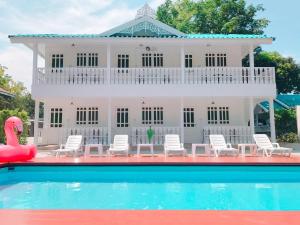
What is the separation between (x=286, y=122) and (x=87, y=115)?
13761mm

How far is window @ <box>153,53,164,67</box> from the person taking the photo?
1819cm

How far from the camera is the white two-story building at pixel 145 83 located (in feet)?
48.5

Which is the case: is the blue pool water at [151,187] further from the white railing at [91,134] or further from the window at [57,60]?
the window at [57,60]

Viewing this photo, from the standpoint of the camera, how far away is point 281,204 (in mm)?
6391

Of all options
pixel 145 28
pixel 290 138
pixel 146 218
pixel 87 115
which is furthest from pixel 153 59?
pixel 146 218

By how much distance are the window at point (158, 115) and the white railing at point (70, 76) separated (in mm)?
4317

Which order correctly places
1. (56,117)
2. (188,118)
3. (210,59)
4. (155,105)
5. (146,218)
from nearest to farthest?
(146,218) < (56,117) < (155,105) < (188,118) < (210,59)

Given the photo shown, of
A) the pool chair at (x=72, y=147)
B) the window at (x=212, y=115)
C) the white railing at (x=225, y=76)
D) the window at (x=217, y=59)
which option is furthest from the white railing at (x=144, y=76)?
the window at (x=212, y=115)

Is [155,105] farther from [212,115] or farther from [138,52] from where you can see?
[212,115]

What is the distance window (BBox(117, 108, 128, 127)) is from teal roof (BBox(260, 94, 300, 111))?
13.4m

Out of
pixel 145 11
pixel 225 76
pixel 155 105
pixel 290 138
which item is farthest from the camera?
pixel 290 138

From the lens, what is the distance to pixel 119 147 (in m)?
12.4

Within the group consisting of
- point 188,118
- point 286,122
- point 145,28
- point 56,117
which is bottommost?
point 286,122

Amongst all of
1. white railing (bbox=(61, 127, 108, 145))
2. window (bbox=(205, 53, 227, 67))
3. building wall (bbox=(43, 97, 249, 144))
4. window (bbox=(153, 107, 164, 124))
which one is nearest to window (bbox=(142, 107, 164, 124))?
window (bbox=(153, 107, 164, 124))
